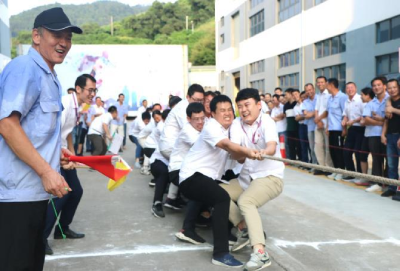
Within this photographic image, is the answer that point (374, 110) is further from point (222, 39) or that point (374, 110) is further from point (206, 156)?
point (222, 39)

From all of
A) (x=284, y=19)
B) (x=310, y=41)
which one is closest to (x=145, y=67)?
(x=284, y=19)

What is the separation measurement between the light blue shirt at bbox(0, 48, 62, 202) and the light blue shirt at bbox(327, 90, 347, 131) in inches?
272

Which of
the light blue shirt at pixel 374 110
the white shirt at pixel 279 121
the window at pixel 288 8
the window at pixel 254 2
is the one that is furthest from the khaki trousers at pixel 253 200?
the window at pixel 254 2

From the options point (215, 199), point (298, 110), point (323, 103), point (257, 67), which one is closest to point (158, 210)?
point (215, 199)

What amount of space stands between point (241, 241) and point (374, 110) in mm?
4008

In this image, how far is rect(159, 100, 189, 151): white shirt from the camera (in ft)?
19.3

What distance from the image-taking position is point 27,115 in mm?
2248

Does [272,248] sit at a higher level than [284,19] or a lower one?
lower

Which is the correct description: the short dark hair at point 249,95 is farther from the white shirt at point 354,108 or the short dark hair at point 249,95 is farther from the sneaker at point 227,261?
the white shirt at point 354,108

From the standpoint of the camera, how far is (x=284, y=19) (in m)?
22.8

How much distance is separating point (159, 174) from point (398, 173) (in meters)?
3.63

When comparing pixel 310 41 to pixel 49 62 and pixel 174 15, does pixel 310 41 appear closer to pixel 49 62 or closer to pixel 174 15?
pixel 49 62

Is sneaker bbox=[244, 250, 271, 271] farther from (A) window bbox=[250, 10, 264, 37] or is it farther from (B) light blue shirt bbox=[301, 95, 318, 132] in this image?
(A) window bbox=[250, 10, 264, 37]

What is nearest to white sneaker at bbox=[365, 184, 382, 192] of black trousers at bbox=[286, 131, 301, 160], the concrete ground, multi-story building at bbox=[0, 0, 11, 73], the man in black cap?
the concrete ground
